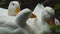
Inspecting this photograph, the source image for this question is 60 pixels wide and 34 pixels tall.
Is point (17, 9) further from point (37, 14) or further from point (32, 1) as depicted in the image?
point (32, 1)

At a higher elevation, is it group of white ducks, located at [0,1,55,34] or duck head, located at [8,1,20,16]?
duck head, located at [8,1,20,16]

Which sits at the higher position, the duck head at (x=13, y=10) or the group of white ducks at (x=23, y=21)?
the duck head at (x=13, y=10)

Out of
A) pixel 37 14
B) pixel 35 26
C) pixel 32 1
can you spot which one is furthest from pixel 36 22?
pixel 32 1

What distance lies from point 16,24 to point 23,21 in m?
0.04

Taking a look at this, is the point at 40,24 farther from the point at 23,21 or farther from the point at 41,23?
the point at 23,21

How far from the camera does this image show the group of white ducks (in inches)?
47.0

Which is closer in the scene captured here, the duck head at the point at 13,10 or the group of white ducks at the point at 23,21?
the group of white ducks at the point at 23,21

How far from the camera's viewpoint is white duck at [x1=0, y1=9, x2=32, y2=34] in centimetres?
118

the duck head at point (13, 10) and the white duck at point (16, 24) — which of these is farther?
the duck head at point (13, 10)

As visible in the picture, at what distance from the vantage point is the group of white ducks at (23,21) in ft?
3.92

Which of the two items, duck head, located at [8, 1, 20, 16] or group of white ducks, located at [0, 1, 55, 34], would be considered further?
duck head, located at [8, 1, 20, 16]

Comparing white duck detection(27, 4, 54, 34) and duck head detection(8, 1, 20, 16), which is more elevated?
duck head detection(8, 1, 20, 16)

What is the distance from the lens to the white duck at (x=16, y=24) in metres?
1.18

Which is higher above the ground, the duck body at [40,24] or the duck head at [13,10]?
the duck head at [13,10]
